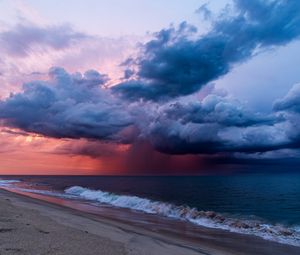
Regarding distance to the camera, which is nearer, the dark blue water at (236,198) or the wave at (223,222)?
the wave at (223,222)

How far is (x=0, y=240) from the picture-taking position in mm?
12133

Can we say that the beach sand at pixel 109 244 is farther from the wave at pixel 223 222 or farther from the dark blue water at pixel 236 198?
the dark blue water at pixel 236 198

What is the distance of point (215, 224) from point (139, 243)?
14308 mm

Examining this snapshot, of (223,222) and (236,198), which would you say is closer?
(223,222)

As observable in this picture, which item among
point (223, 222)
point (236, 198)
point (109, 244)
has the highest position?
point (236, 198)

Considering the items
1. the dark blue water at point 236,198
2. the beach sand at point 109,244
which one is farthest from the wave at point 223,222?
the dark blue water at point 236,198

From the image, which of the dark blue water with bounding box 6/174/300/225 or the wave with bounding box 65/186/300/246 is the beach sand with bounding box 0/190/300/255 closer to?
the wave with bounding box 65/186/300/246

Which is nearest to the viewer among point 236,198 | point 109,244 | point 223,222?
point 109,244

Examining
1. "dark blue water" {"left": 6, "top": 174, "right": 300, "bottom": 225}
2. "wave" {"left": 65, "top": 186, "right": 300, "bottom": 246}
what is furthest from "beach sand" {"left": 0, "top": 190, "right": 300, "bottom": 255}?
"dark blue water" {"left": 6, "top": 174, "right": 300, "bottom": 225}

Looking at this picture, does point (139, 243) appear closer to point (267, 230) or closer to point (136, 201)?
point (267, 230)

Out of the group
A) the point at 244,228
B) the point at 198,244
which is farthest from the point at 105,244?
the point at 244,228

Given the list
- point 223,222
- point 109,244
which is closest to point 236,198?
point 223,222

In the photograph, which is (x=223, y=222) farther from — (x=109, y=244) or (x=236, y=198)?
(x=236, y=198)

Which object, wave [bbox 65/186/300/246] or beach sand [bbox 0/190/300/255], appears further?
wave [bbox 65/186/300/246]
